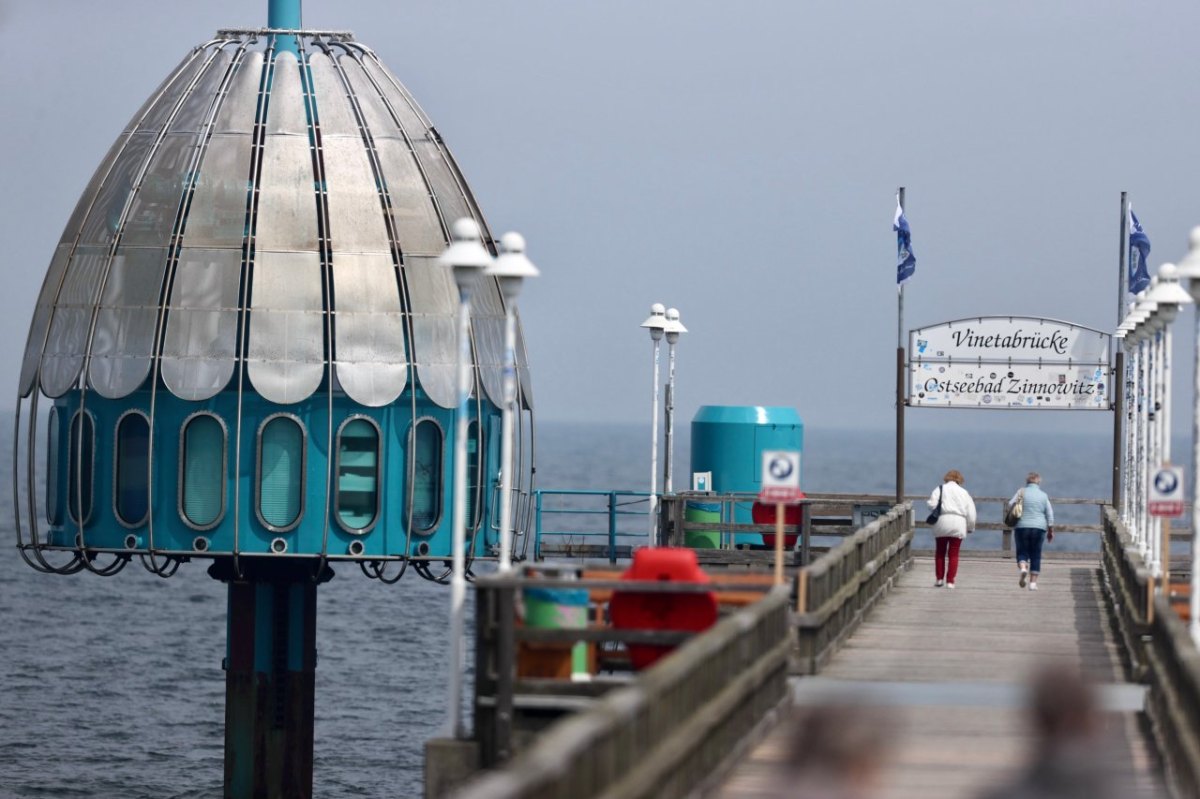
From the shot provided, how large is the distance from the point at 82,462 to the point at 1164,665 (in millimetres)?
20574

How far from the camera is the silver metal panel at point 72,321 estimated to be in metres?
34.4

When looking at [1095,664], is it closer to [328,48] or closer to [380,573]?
[380,573]

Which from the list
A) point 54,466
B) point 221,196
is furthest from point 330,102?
point 54,466

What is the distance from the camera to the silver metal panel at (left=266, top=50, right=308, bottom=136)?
35.2 m

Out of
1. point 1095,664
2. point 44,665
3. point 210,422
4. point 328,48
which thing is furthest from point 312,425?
A: point 44,665

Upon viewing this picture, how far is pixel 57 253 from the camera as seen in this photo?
35.8 meters

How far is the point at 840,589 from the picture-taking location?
23016 millimetres

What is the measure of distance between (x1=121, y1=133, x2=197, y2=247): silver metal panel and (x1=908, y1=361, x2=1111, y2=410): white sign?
Result: 1201 cm

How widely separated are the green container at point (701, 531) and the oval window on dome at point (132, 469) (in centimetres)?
786

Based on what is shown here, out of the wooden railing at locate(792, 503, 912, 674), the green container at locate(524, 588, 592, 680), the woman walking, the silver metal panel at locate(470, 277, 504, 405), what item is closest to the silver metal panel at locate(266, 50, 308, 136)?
the silver metal panel at locate(470, 277, 504, 405)

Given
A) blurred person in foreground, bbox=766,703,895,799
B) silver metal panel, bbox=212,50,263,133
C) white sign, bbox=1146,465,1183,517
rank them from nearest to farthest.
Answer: blurred person in foreground, bbox=766,703,895,799, white sign, bbox=1146,465,1183,517, silver metal panel, bbox=212,50,263,133

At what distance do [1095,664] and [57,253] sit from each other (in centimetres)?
1945

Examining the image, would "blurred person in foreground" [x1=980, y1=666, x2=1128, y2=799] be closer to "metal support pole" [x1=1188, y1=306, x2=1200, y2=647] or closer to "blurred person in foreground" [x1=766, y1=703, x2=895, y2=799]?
"blurred person in foreground" [x1=766, y1=703, x2=895, y2=799]

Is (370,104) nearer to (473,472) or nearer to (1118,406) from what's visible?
(473,472)
